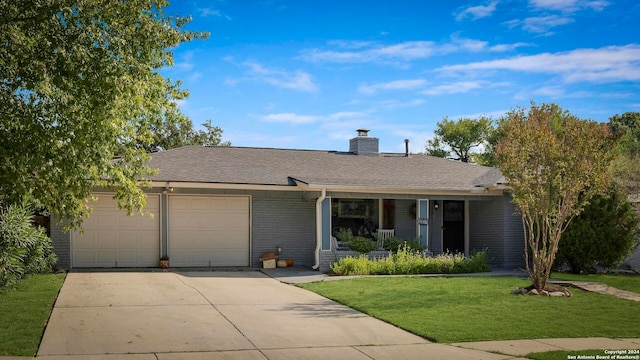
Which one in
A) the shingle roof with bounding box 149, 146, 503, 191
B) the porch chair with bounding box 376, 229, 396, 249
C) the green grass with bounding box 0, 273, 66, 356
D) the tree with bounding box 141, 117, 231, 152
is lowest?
the green grass with bounding box 0, 273, 66, 356

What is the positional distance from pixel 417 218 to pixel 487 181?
9.42 ft

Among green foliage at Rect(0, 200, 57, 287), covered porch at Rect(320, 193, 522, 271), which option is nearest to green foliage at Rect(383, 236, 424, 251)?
covered porch at Rect(320, 193, 522, 271)

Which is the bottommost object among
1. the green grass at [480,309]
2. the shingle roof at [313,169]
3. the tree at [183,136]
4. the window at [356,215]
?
the green grass at [480,309]

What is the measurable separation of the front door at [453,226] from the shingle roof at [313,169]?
3.77 feet

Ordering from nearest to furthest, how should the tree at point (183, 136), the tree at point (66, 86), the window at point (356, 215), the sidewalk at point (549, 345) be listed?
the sidewalk at point (549, 345)
the tree at point (66, 86)
the window at point (356, 215)
the tree at point (183, 136)

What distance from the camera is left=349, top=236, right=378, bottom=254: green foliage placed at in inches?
723

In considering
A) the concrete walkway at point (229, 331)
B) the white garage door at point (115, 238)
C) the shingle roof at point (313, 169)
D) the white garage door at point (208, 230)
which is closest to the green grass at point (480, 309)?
the concrete walkway at point (229, 331)

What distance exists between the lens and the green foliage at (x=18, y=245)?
12.8 m

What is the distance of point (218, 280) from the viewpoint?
15750mm

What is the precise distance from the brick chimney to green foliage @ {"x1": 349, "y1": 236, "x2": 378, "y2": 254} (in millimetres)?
6430

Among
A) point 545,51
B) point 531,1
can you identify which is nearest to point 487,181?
point 545,51

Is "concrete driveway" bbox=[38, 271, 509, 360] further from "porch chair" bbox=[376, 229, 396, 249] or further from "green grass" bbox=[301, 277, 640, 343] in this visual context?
"porch chair" bbox=[376, 229, 396, 249]

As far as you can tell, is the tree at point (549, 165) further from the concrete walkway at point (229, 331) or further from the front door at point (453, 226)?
the front door at point (453, 226)

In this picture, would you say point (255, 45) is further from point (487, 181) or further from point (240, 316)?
point (240, 316)
